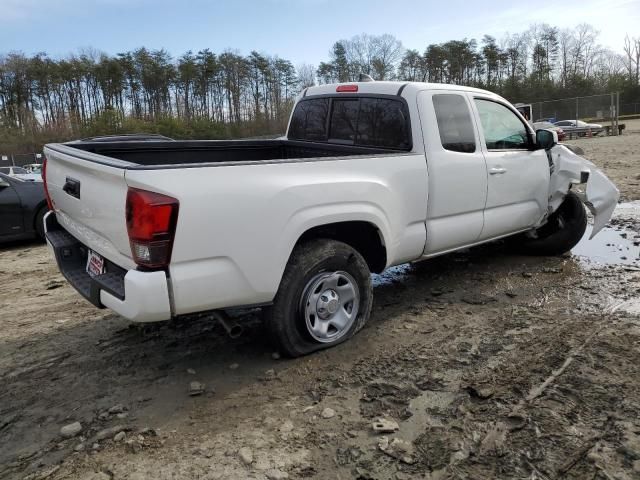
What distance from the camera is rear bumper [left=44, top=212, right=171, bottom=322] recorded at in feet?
9.52

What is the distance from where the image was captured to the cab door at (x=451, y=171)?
4.37m

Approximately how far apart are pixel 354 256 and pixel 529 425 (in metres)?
1.62

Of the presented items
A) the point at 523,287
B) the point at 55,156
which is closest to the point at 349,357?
the point at 523,287

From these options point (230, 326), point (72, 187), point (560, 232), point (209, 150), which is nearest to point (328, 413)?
point (230, 326)

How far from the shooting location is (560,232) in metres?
6.09

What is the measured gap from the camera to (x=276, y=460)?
264cm

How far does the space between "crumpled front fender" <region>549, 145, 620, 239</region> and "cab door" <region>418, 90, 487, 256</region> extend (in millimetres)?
1441

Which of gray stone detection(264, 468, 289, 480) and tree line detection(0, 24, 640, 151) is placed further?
tree line detection(0, 24, 640, 151)

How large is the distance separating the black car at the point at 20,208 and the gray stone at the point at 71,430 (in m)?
6.46

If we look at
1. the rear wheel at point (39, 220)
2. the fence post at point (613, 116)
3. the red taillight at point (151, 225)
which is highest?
the fence post at point (613, 116)

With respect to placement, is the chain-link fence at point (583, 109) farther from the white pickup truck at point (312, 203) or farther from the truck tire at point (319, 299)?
the truck tire at point (319, 299)

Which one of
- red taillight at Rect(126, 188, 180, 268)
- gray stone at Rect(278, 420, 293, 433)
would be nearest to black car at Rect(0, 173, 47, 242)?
red taillight at Rect(126, 188, 180, 268)

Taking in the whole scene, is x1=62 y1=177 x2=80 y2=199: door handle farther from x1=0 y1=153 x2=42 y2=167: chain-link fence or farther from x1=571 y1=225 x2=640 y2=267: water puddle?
x1=0 y1=153 x2=42 y2=167: chain-link fence

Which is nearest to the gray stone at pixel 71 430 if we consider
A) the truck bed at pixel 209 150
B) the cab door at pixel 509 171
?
the truck bed at pixel 209 150
